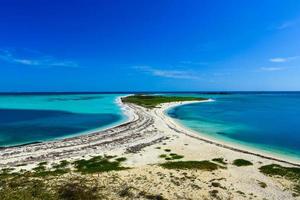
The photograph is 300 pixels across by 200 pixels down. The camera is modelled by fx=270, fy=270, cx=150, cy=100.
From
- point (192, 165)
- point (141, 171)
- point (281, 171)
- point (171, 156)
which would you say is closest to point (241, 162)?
point (281, 171)

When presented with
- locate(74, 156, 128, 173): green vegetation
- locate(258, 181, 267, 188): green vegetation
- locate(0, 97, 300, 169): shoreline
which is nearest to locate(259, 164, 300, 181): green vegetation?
locate(0, 97, 300, 169): shoreline

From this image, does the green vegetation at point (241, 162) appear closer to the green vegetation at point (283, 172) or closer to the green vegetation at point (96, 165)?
the green vegetation at point (283, 172)

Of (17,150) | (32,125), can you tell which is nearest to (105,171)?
(17,150)

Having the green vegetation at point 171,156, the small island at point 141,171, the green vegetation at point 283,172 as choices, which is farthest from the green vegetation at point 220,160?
the green vegetation at point 171,156

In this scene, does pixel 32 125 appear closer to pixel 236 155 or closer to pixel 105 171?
pixel 105 171

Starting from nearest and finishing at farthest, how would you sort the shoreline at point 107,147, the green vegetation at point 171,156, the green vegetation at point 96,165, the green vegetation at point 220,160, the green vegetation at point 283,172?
the green vegetation at point 283,172
the green vegetation at point 96,165
the green vegetation at point 220,160
the shoreline at point 107,147
the green vegetation at point 171,156

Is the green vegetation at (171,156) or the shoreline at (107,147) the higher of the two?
the shoreline at (107,147)

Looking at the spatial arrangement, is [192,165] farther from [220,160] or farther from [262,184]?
[262,184]
